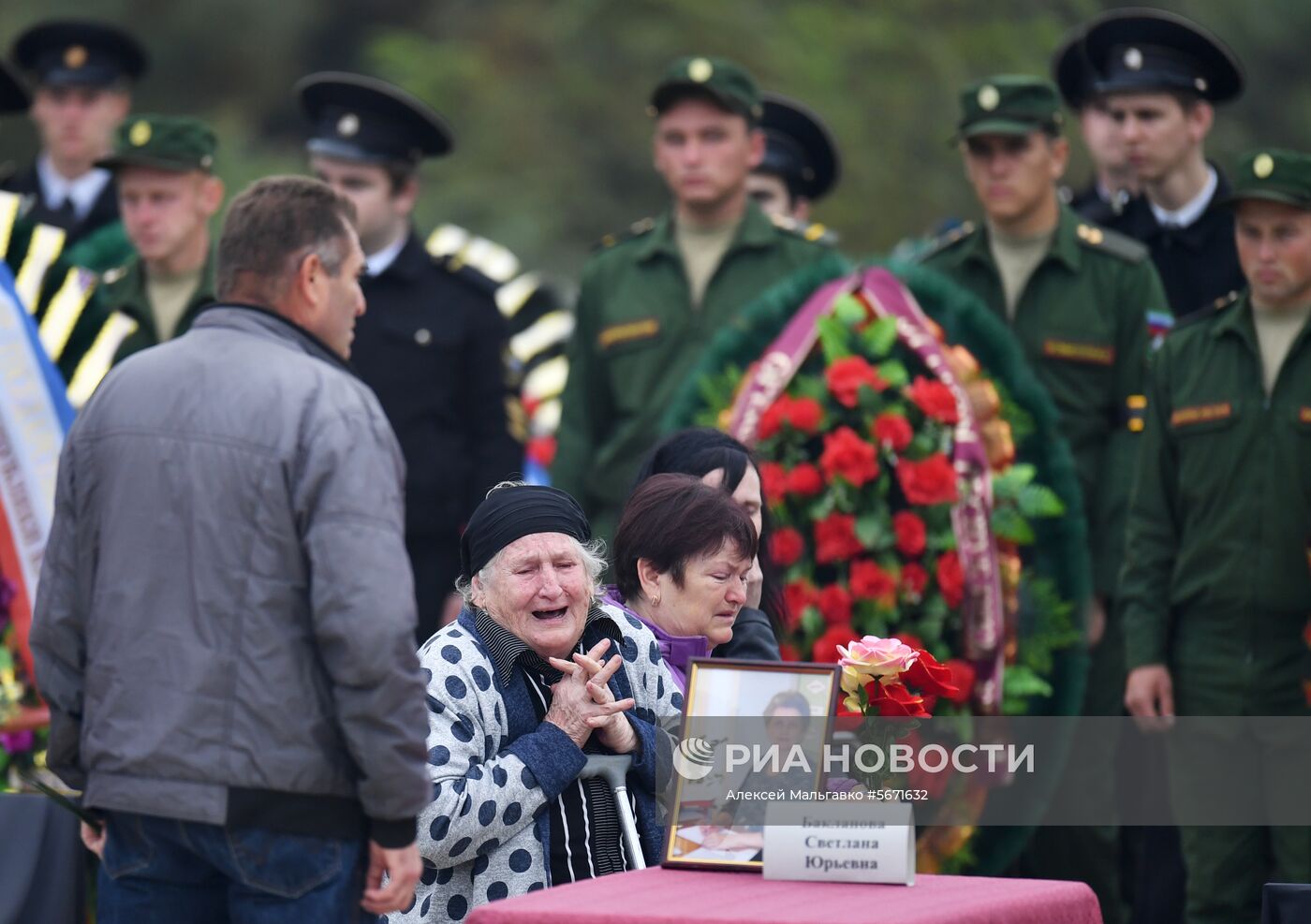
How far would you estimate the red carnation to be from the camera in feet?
16.4

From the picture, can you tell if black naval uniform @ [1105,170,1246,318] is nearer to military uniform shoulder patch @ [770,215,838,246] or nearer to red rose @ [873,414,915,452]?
military uniform shoulder patch @ [770,215,838,246]

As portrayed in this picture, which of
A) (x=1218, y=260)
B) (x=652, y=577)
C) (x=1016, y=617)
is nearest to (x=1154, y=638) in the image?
(x=1016, y=617)

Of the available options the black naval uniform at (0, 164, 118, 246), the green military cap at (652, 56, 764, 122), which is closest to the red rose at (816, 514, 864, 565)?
the green military cap at (652, 56, 764, 122)

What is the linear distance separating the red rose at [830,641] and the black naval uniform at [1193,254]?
225cm

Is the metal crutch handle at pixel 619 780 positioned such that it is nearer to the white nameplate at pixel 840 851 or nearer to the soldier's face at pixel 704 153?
the white nameplate at pixel 840 851

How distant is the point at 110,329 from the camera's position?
872cm

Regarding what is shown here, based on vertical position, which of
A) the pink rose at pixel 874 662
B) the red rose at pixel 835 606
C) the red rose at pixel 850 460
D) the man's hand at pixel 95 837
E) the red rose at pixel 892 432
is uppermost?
the red rose at pixel 892 432

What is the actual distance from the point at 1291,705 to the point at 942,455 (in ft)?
4.29

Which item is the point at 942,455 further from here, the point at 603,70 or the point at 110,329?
the point at 603,70

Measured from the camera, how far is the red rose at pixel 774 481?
7531 millimetres

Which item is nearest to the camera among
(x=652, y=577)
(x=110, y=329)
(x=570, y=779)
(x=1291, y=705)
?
(x=570, y=779)

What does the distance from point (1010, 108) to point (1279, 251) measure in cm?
143

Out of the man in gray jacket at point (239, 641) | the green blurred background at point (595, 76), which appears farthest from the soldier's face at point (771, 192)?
the green blurred background at point (595, 76)

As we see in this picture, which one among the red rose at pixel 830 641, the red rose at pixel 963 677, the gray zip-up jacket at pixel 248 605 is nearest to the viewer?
the gray zip-up jacket at pixel 248 605
